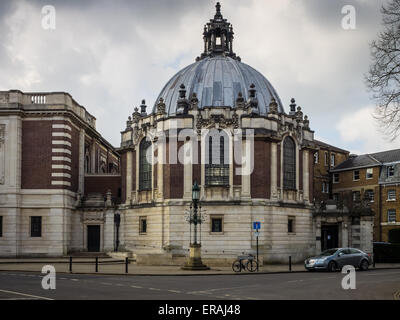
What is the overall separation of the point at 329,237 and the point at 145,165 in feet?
62.4

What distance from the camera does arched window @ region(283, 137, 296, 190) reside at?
52594 mm

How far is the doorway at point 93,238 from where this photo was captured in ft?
182

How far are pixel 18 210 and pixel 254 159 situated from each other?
68.6 ft

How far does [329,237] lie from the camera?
5722cm

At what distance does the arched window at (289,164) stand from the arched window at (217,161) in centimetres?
611

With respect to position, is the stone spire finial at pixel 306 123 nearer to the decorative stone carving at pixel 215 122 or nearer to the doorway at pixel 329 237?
the decorative stone carving at pixel 215 122

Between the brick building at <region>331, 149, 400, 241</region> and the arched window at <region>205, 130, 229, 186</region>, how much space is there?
71.2 feet

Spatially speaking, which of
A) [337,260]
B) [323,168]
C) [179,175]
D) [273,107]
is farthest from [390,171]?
[337,260]

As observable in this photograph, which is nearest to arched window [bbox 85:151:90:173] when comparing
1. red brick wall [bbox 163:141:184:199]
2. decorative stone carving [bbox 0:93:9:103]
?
decorative stone carving [bbox 0:93:9:103]

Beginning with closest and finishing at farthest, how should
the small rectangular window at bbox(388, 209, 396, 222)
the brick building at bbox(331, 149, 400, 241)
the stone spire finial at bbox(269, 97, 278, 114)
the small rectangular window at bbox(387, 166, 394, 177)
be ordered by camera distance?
the stone spire finial at bbox(269, 97, 278, 114)
the small rectangular window at bbox(388, 209, 396, 222)
the brick building at bbox(331, 149, 400, 241)
the small rectangular window at bbox(387, 166, 394, 177)

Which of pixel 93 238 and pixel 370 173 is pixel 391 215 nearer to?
pixel 370 173

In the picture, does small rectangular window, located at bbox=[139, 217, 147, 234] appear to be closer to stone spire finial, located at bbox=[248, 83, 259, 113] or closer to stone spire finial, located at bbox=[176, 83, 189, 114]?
stone spire finial, located at bbox=[176, 83, 189, 114]

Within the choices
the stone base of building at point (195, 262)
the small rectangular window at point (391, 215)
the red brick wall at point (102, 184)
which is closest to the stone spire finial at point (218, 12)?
the red brick wall at point (102, 184)
